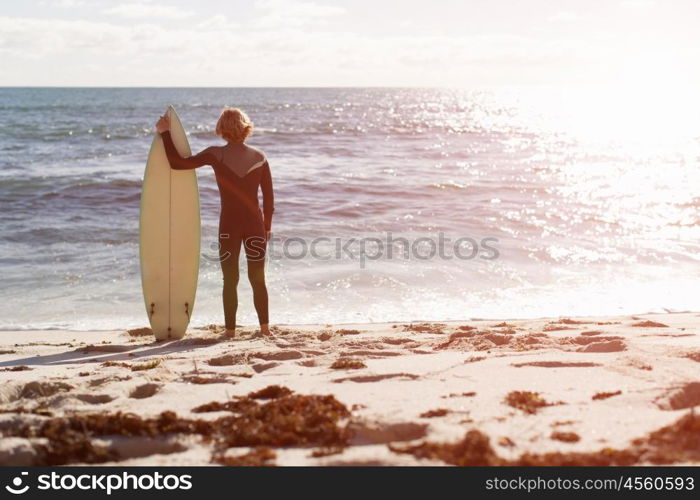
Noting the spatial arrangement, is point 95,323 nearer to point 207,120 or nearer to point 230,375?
point 230,375

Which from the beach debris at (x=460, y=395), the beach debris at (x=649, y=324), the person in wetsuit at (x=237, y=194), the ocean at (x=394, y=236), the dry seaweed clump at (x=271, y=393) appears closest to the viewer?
the beach debris at (x=460, y=395)

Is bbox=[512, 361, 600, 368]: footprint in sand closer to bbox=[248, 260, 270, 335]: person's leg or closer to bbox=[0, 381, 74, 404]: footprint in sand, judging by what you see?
bbox=[248, 260, 270, 335]: person's leg

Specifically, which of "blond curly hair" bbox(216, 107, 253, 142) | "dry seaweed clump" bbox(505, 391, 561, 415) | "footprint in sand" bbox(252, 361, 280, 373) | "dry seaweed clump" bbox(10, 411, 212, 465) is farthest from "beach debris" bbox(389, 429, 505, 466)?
"blond curly hair" bbox(216, 107, 253, 142)

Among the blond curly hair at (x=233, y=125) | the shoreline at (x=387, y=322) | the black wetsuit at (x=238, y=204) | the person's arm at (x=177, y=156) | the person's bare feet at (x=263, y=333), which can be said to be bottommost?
the shoreline at (x=387, y=322)

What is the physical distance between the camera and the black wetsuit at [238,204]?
5.02m

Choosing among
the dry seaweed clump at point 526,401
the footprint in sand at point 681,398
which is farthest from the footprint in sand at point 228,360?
the footprint in sand at point 681,398

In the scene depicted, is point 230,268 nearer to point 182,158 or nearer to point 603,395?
point 182,158

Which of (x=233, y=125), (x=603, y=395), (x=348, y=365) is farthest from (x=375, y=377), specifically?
(x=233, y=125)

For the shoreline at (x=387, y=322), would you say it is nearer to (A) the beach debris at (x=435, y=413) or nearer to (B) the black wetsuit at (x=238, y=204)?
(B) the black wetsuit at (x=238, y=204)

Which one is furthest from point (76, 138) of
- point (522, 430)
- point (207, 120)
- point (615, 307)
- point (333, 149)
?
point (522, 430)

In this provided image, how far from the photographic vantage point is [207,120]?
113 ft

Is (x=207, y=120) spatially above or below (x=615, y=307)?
above

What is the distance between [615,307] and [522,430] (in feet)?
14.0
